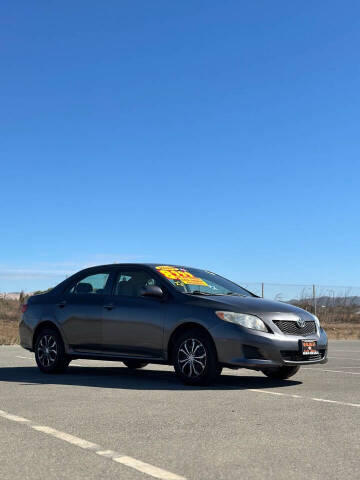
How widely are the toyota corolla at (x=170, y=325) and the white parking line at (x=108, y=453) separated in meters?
3.34

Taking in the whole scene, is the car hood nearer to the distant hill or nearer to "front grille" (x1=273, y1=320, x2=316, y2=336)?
"front grille" (x1=273, y1=320, x2=316, y2=336)

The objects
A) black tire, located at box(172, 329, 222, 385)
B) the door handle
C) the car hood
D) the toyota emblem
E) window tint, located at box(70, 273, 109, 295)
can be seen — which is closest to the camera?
black tire, located at box(172, 329, 222, 385)

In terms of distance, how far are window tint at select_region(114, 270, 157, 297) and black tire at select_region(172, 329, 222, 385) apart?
1160 millimetres

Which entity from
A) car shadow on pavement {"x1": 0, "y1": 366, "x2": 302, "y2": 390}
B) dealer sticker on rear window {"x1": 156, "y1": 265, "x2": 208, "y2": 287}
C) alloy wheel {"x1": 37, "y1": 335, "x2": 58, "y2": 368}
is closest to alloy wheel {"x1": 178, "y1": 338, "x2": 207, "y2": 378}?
car shadow on pavement {"x1": 0, "y1": 366, "x2": 302, "y2": 390}

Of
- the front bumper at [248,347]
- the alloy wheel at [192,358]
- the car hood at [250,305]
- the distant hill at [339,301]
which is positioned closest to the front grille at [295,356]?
the front bumper at [248,347]

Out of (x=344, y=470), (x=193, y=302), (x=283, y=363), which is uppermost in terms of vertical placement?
(x=193, y=302)

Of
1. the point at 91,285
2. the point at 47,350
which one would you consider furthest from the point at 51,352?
the point at 91,285

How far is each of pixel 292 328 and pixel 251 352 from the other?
0.73 metres

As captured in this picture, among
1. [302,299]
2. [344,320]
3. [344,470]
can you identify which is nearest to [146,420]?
[344,470]

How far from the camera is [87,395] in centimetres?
837

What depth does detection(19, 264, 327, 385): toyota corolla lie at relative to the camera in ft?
30.2

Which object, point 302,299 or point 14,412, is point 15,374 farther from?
point 302,299

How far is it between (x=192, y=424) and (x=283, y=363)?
308cm

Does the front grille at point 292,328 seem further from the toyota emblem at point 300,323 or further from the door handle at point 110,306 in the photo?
the door handle at point 110,306
